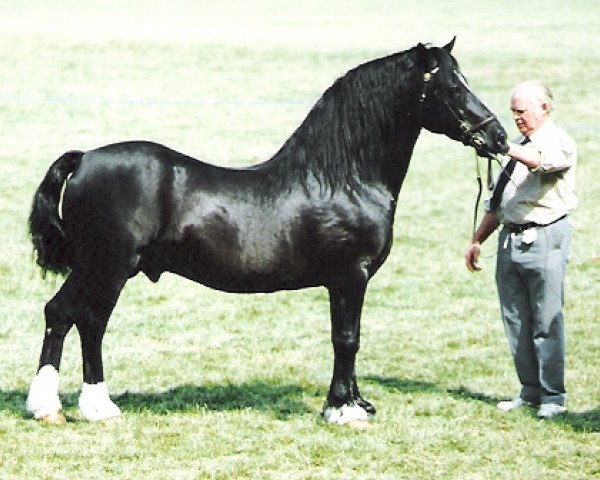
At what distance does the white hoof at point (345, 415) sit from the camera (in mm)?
7008

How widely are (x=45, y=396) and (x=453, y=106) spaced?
297cm

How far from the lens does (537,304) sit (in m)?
7.33

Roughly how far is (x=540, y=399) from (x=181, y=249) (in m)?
2.57

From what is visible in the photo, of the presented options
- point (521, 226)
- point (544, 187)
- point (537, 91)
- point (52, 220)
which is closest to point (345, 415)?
point (521, 226)

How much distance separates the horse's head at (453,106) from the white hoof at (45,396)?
107 inches

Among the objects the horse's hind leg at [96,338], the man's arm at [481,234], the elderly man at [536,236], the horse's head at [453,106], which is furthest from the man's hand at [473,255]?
the horse's hind leg at [96,338]

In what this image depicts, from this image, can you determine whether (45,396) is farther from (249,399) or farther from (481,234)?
(481,234)

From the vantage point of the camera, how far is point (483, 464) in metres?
6.37

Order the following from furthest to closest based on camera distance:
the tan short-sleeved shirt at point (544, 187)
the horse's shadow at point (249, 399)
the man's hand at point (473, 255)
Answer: the man's hand at point (473, 255) → the horse's shadow at point (249, 399) → the tan short-sleeved shirt at point (544, 187)

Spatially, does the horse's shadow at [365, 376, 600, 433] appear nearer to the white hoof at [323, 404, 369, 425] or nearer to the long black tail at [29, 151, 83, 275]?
the white hoof at [323, 404, 369, 425]

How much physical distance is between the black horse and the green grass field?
0.52 meters

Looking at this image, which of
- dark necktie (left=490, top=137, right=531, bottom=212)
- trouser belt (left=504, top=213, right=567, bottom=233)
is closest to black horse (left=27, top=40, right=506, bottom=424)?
dark necktie (left=490, top=137, right=531, bottom=212)

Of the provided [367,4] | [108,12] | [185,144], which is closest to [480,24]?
[367,4]

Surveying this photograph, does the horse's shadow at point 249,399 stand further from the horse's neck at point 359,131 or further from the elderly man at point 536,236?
the horse's neck at point 359,131
